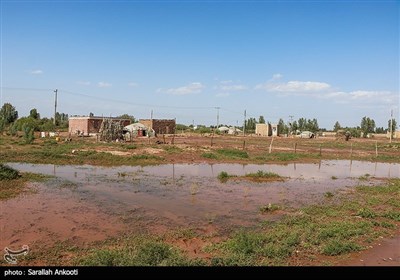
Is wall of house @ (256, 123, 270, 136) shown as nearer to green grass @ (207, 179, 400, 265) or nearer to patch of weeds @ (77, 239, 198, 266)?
green grass @ (207, 179, 400, 265)

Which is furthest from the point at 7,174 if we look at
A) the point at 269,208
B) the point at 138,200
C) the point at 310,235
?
the point at 310,235

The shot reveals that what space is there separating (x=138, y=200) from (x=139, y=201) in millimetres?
178

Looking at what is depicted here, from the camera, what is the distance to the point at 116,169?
21188 millimetres

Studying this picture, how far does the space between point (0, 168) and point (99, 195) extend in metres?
5.91

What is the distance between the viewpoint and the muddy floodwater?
9.23 m

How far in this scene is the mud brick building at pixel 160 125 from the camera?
61.4 m

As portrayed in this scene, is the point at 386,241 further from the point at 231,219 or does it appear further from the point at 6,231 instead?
the point at 6,231

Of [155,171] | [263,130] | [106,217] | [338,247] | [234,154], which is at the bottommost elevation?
[106,217]

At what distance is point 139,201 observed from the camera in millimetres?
12523

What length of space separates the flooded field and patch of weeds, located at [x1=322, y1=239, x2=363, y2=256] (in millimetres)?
2682

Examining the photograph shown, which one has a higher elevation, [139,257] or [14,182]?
[139,257]

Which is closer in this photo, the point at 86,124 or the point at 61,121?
the point at 86,124

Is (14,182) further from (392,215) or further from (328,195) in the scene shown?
(392,215)

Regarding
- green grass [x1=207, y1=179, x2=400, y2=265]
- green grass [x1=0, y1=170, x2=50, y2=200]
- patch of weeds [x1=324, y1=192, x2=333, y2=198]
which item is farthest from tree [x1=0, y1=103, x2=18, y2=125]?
green grass [x1=207, y1=179, x2=400, y2=265]
